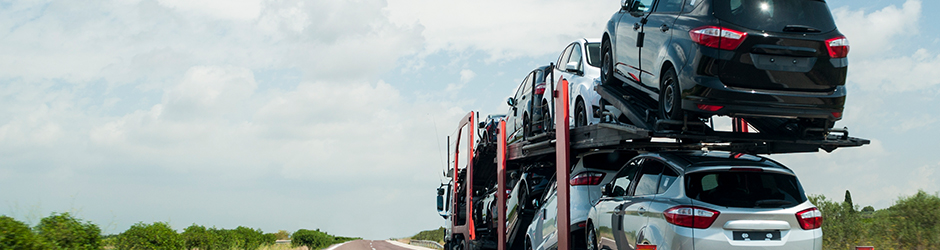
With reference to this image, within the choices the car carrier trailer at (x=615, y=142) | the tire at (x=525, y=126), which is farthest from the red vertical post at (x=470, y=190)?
the tire at (x=525, y=126)

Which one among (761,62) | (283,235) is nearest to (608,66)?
(761,62)

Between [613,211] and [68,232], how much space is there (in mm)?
7050

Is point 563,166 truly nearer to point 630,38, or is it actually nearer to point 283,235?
point 630,38

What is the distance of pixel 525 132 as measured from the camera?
997 cm

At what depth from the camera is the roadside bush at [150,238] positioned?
12962 mm

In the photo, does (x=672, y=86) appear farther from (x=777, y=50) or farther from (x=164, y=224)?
(x=164, y=224)

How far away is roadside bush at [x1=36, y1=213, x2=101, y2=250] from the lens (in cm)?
841

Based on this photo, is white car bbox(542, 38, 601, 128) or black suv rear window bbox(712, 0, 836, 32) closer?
black suv rear window bbox(712, 0, 836, 32)

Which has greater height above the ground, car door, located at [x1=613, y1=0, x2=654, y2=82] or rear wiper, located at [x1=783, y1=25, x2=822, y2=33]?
car door, located at [x1=613, y1=0, x2=654, y2=82]

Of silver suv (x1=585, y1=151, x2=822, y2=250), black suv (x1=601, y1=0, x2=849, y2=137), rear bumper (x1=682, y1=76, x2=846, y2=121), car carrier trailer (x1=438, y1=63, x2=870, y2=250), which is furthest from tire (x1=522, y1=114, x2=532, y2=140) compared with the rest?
rear bumper (x1=682, y1=76, x2=846, y2=121)

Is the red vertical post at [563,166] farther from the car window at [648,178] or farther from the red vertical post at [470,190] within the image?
the red vertical post at [470,190]

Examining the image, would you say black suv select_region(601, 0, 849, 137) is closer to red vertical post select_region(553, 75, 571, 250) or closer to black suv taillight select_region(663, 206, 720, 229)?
black suv taillight select_region(663, 206, 720, 229)

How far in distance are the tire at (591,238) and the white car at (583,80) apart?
136 cm

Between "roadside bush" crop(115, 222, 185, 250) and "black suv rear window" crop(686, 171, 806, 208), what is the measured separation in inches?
429
